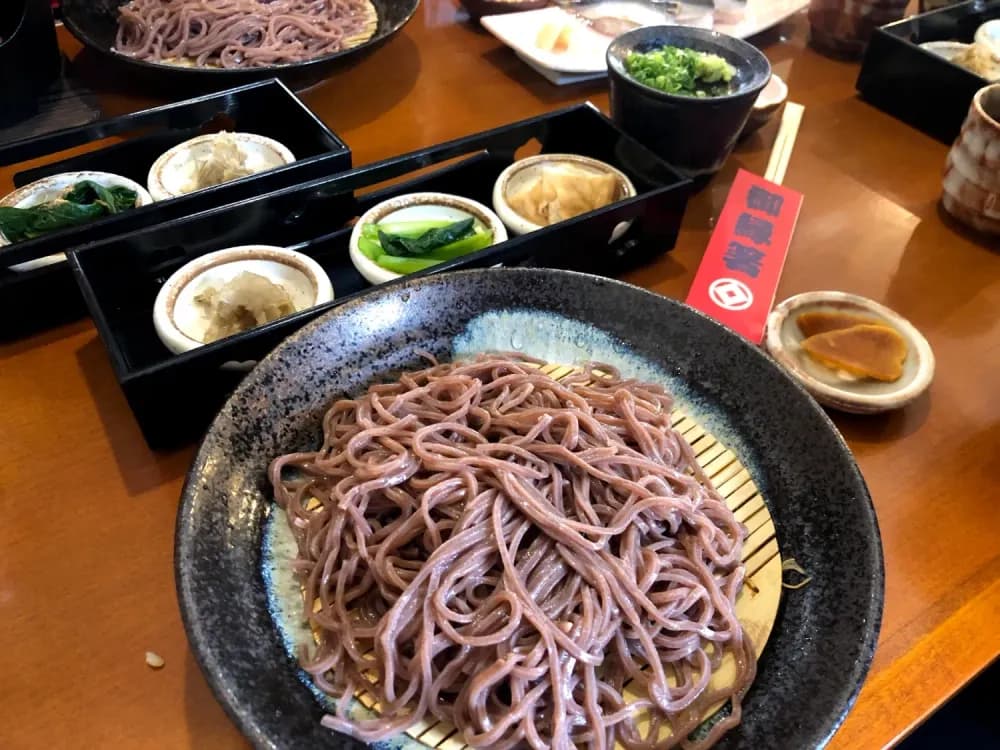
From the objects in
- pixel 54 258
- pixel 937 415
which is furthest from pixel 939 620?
pixel 54 258

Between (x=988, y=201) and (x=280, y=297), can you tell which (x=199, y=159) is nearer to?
(x=280, y=297)

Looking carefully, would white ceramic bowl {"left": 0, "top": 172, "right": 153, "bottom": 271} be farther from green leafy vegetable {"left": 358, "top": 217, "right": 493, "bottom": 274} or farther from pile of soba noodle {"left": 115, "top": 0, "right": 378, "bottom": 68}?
pile of soba noodle {"left": 115, "top": 0, "right": 378, "bottom": 68}

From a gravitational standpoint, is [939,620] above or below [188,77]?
below

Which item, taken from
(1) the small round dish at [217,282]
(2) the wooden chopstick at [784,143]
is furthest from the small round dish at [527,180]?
(2) the wooden chopstick at [784,143]

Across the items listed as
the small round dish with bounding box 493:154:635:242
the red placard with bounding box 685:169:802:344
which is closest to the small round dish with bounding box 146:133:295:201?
the small round dish with bounding box 493:154:635:242

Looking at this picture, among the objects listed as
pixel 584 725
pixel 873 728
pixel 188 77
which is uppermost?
pixel 188 77

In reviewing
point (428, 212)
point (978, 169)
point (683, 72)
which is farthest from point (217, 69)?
point (978, 169)
